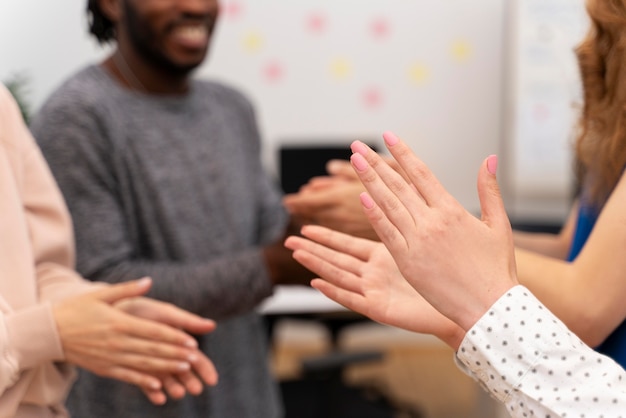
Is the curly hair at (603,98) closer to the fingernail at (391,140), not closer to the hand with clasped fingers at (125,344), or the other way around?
the fingernail at (391,140)

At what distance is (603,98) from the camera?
125 cm

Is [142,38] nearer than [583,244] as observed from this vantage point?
No

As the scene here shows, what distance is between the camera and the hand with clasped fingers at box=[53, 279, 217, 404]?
118 cm

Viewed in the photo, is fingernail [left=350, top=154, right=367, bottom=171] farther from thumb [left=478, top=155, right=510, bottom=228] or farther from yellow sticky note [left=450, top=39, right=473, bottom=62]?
yellow sticky note [left=450, top=39, right=473, bottom=62]

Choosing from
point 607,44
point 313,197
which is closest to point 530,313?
point 607,44

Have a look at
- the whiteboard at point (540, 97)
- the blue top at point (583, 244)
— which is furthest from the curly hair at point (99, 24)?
the whiteboard at point (540, 97)

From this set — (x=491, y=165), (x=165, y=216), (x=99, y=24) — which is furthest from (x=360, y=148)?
(x=99, y=24)

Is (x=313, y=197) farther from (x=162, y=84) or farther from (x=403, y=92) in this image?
(x=403, y=92)

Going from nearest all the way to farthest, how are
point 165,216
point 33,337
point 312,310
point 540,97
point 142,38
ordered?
point 33,337 → point 165,216 → point 142,38 → point 312,310 → point 540,97

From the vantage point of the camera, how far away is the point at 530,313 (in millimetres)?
918

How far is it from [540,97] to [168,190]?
3.26m

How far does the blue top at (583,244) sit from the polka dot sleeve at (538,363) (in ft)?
0.74

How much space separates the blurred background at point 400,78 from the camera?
439 cm

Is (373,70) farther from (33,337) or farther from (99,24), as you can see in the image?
(33,337)
